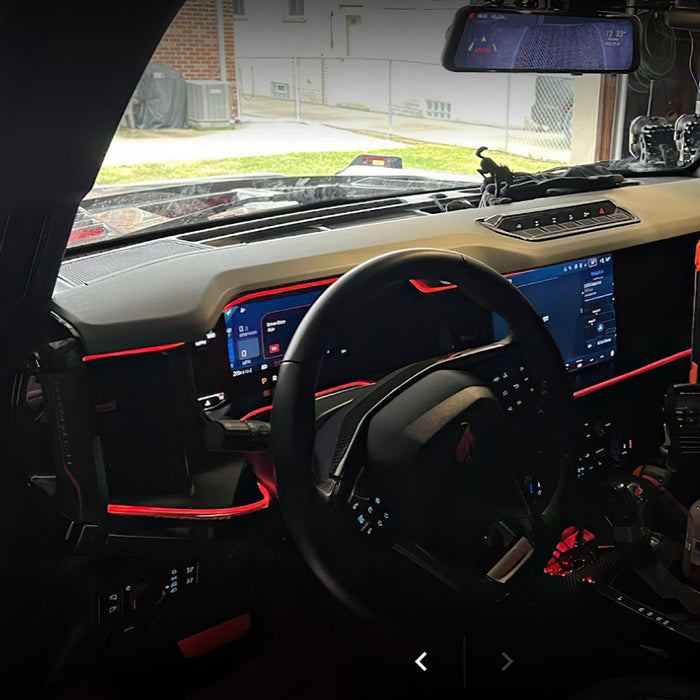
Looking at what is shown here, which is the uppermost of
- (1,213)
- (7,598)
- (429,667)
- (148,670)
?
(1,213)

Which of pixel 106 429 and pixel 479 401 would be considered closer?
pixel 479 401

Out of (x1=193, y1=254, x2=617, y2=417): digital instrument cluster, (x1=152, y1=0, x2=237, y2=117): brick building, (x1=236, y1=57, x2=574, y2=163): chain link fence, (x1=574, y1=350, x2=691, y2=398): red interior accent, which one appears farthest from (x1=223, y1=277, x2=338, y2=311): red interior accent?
(x1=236, y1=57, x2=574, y2=163): chain link fence

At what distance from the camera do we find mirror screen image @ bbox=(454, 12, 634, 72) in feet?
6.97

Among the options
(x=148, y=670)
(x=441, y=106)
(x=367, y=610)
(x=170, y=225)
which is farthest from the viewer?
(x=441, y=106)

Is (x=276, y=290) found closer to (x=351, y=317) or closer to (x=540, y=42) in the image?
(x=351, y=317)

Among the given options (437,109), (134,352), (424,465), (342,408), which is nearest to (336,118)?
(437,109)

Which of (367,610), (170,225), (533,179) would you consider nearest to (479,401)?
(367,610)

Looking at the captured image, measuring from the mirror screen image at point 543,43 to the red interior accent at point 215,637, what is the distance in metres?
1.55

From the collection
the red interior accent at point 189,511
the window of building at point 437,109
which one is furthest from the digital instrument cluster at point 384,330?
the window of building at point 437,109

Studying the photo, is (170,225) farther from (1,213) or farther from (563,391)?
(563,391)

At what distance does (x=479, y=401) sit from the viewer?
1.42m

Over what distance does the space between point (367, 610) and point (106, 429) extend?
695mm

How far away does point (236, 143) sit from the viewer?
3.79 metres

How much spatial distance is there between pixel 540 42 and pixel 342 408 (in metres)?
1.33
